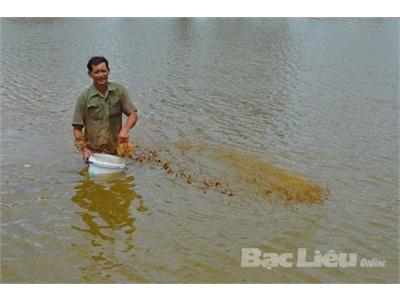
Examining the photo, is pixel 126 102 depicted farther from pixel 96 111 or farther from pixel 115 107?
pixel 96 111

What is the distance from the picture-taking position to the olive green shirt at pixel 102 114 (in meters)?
6.81

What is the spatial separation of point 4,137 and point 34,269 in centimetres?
489

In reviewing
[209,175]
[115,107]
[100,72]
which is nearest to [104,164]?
[115,107]

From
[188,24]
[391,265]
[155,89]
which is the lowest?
[391,265]

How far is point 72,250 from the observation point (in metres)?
5.36

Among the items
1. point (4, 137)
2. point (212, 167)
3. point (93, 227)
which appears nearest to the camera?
point (93, 227)

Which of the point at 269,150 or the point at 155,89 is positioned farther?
the point at 155,89

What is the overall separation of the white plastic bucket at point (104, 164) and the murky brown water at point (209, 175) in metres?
0.17

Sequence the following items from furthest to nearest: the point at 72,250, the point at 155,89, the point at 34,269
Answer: the point at 155,89 < the point at 72,250 < the point at 34,269

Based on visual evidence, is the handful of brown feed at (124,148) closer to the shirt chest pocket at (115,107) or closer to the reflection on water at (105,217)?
the reflection on water at (105,217)

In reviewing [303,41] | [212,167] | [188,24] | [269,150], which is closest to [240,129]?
[269,150]

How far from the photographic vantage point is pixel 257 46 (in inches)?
799

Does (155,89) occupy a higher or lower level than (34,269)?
higher

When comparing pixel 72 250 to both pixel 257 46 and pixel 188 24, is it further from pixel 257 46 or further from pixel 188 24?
pixel 188 24
